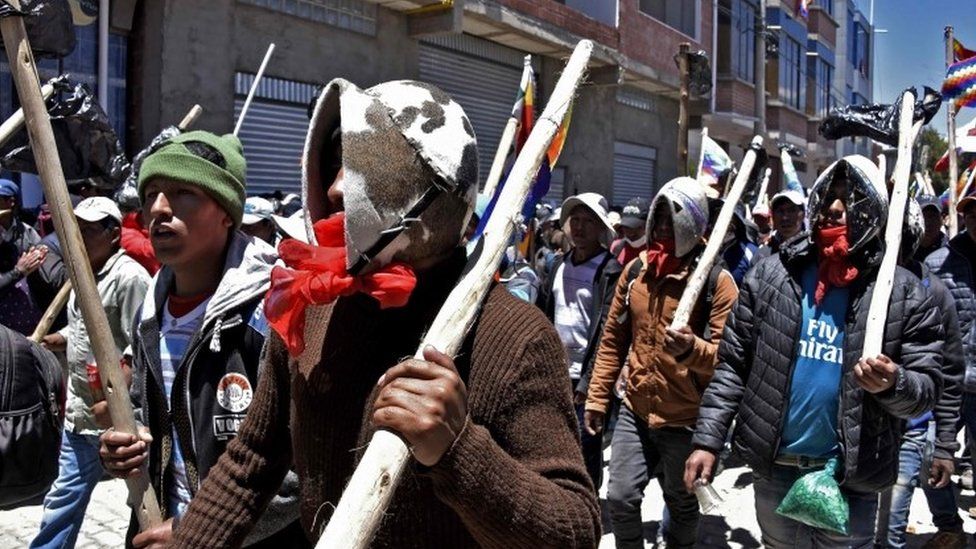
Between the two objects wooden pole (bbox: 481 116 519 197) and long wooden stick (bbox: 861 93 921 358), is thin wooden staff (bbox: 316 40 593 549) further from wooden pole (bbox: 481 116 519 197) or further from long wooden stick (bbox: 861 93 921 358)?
long wooden stick (bbox: 861 93 921 358)

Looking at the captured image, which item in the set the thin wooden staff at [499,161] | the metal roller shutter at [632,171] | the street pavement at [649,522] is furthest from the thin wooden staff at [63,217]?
the metal roller shutter at [632,171]

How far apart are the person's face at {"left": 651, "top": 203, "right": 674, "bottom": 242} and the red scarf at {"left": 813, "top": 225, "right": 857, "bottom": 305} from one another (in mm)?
1141

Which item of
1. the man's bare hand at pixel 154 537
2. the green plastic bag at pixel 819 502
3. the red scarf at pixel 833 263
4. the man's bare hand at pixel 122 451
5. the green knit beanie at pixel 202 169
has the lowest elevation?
the green plastic bag at pixel 819 502

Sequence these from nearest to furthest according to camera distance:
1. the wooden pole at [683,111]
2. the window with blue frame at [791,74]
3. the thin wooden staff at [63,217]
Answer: the thin wooden staff at [63,217] < the wooden pole at [683,111] < the window with blue frame at [791,74]

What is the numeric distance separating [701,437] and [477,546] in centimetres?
220

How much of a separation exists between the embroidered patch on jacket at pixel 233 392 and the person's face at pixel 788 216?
6267 mm

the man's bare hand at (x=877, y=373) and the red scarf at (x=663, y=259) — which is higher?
the red scarf at (x=663, y=259)

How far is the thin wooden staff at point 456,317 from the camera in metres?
1.44

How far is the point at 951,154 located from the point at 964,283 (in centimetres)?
446

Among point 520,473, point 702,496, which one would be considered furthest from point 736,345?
point 520,473

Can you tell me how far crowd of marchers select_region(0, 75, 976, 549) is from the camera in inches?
65.4

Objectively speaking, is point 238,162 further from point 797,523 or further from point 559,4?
point 559,4

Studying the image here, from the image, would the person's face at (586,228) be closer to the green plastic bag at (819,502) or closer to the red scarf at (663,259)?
the red scarf at (663,259)

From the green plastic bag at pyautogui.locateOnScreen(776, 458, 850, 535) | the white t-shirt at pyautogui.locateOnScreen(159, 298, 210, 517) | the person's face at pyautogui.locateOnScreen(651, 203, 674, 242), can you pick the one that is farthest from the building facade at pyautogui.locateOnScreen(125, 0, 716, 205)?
the green plastic bag at pyautogui.locateOnScreen(776, 458, 850, 535)
